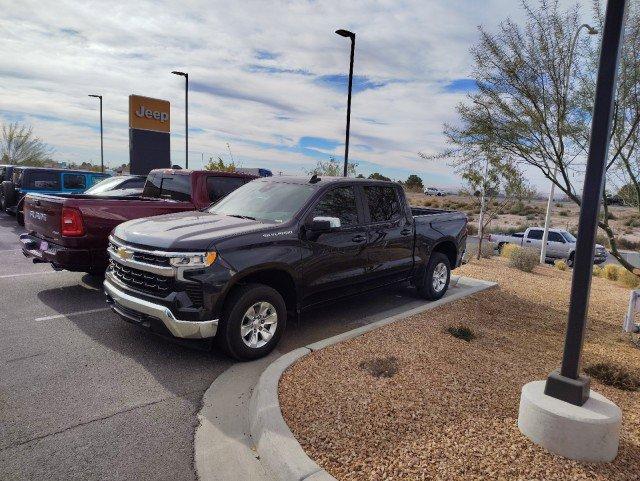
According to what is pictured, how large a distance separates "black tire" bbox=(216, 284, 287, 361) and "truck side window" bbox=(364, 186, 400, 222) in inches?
77.8

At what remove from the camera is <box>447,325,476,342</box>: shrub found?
5414 millimetres

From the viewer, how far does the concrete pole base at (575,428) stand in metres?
2.90

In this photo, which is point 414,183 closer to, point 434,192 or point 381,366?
point 434,192

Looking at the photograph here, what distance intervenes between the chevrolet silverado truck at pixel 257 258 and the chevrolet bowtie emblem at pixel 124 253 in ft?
0.03

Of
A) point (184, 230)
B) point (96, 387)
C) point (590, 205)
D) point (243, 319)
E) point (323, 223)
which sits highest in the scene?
point (590, 205)

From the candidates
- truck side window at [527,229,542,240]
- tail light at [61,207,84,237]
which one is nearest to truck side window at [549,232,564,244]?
truck side window at [527,229,542,240]

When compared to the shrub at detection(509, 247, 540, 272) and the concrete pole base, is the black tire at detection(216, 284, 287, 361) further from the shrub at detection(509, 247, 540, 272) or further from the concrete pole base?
the shrub at detection(509, 247, 540, 272)

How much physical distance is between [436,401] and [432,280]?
3.87 meters

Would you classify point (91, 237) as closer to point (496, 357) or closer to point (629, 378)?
point (496, 357)

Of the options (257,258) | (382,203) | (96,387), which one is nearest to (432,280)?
(382,203)

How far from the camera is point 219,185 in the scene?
823 centimetres

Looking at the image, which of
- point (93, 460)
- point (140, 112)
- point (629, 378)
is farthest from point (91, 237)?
point (140, 112)

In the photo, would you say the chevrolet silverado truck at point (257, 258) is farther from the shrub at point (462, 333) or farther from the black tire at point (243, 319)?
the shrub at point (462, 333)

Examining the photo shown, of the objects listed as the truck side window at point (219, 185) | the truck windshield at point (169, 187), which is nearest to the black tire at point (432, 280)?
the truck side window at point (219, 185)
